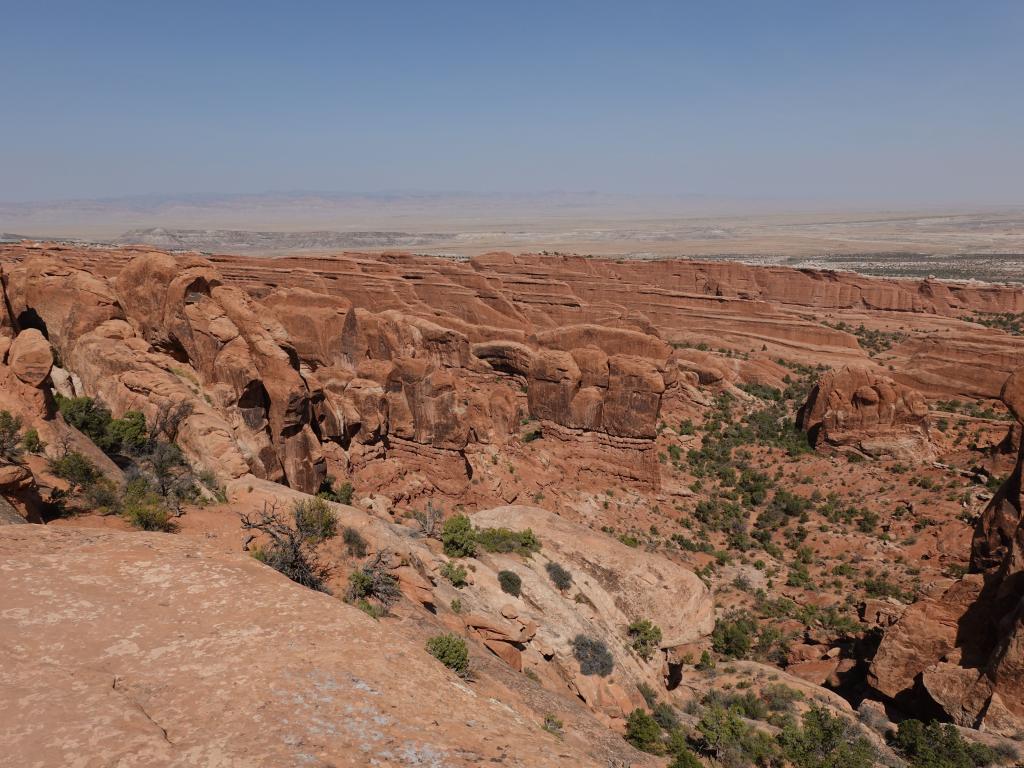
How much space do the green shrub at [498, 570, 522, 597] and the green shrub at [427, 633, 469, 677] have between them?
752cm

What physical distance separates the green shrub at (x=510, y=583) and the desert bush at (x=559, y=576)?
2.38 m

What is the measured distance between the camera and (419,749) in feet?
22.9

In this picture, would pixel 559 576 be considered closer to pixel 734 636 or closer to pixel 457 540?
pixel 457 540

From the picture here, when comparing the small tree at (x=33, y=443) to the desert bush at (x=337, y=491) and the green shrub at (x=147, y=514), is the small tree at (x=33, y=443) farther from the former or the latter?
the desert bush at (x=337, y=491)

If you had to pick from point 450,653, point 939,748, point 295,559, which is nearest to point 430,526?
point 295,559

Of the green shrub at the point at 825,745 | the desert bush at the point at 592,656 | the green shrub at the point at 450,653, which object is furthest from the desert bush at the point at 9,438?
the green shrub at the point at 825,745

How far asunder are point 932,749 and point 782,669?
8015 mm

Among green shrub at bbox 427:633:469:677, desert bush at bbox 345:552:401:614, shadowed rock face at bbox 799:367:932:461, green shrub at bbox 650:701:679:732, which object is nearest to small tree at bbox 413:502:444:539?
desert bush at bbox 345:552:401:614

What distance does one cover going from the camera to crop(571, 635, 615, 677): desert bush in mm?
17156

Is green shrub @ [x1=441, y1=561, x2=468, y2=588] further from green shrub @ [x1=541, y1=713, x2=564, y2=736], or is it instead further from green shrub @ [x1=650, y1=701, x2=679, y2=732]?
green shrub @ [x1=541, y1=713, x2=564, y2=736]

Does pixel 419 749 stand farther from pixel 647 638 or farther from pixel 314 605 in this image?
pixel 647 638

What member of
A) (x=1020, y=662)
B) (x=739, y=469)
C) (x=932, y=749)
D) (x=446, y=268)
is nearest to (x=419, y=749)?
(x=932, y=749)

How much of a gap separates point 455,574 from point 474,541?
9.74 ft

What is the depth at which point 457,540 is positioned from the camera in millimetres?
19812
